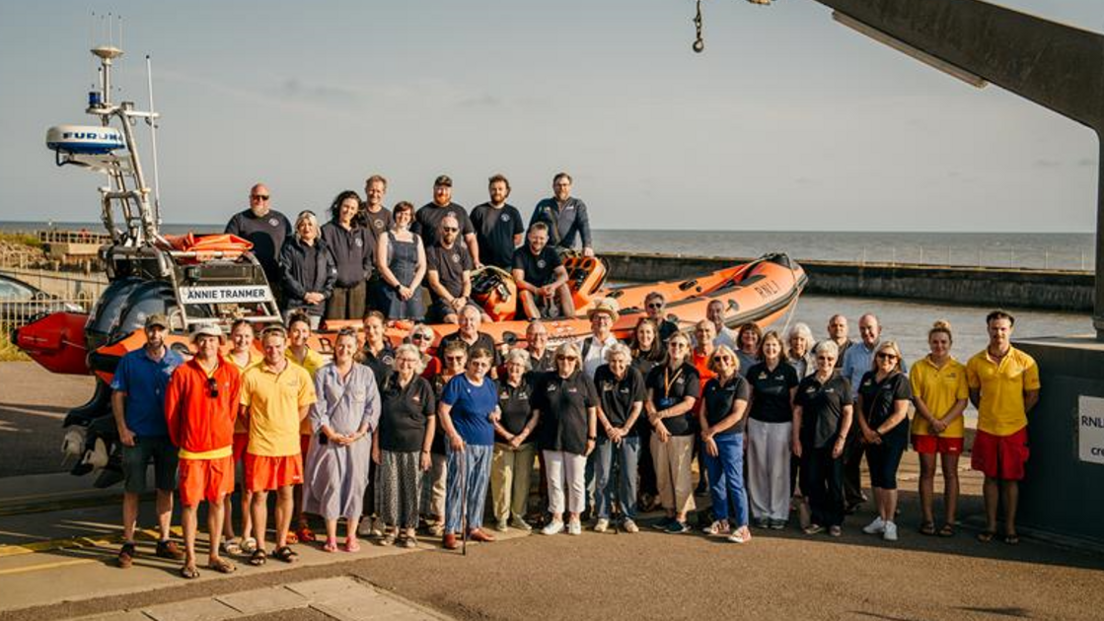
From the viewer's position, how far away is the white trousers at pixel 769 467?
26.7ft

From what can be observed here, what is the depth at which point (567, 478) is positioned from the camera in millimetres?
8031

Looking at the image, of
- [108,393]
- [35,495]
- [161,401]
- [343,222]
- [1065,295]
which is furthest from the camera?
[1065,295]

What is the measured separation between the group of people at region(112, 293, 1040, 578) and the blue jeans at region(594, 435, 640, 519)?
0.01 meters

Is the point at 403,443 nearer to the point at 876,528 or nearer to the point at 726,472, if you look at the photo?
the point at 726,472

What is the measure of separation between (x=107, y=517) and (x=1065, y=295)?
3566 centimetres

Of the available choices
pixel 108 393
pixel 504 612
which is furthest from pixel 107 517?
pixel 504 612

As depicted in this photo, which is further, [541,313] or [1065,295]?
[1065,295]

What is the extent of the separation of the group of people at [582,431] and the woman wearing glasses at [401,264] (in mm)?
1497

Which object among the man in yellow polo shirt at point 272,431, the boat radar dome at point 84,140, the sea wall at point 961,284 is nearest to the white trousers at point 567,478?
the man in yellow polo shirt at point 272,431

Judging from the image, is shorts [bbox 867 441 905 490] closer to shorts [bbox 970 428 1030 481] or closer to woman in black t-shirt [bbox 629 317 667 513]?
shorts [bbox 970 428 1030 481]

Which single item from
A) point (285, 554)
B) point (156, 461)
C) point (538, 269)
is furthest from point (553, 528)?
point (538, 269)

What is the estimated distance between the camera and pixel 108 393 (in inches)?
324

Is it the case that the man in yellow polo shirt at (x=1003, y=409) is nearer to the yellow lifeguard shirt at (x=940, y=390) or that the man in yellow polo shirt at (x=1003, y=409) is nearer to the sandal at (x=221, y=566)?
the yellow lifeguard shirt at (x=940, y=390)

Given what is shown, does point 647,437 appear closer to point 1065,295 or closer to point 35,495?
point 35,495
